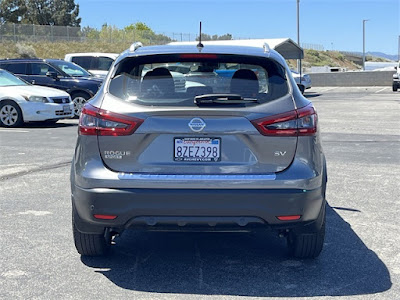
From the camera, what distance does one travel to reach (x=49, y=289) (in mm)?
4570

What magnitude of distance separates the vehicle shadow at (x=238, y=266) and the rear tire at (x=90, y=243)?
0.08 meters

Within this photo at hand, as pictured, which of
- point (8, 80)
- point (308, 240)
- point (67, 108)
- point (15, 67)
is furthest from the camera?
point (15, 67)

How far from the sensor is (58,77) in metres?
19.0

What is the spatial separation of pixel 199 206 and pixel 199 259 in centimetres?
92

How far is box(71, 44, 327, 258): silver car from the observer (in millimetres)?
4488

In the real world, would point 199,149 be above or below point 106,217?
above

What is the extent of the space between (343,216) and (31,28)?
195ft

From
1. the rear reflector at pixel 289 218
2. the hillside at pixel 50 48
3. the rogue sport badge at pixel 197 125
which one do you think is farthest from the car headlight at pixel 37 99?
the hillside at pixel 50 48

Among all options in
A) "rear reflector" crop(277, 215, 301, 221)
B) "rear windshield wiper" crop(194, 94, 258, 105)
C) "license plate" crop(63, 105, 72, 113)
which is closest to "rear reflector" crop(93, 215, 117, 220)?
"rear windshield wiper" crop(194, 94, 258, 105)

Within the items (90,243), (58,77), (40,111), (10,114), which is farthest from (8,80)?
(90,243)

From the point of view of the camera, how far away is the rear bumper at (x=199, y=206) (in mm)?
4473

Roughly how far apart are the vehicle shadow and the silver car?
390mm

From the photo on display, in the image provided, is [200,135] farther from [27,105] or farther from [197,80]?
[27,105]

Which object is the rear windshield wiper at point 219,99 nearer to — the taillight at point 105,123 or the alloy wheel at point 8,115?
the taillight at point 105,123
